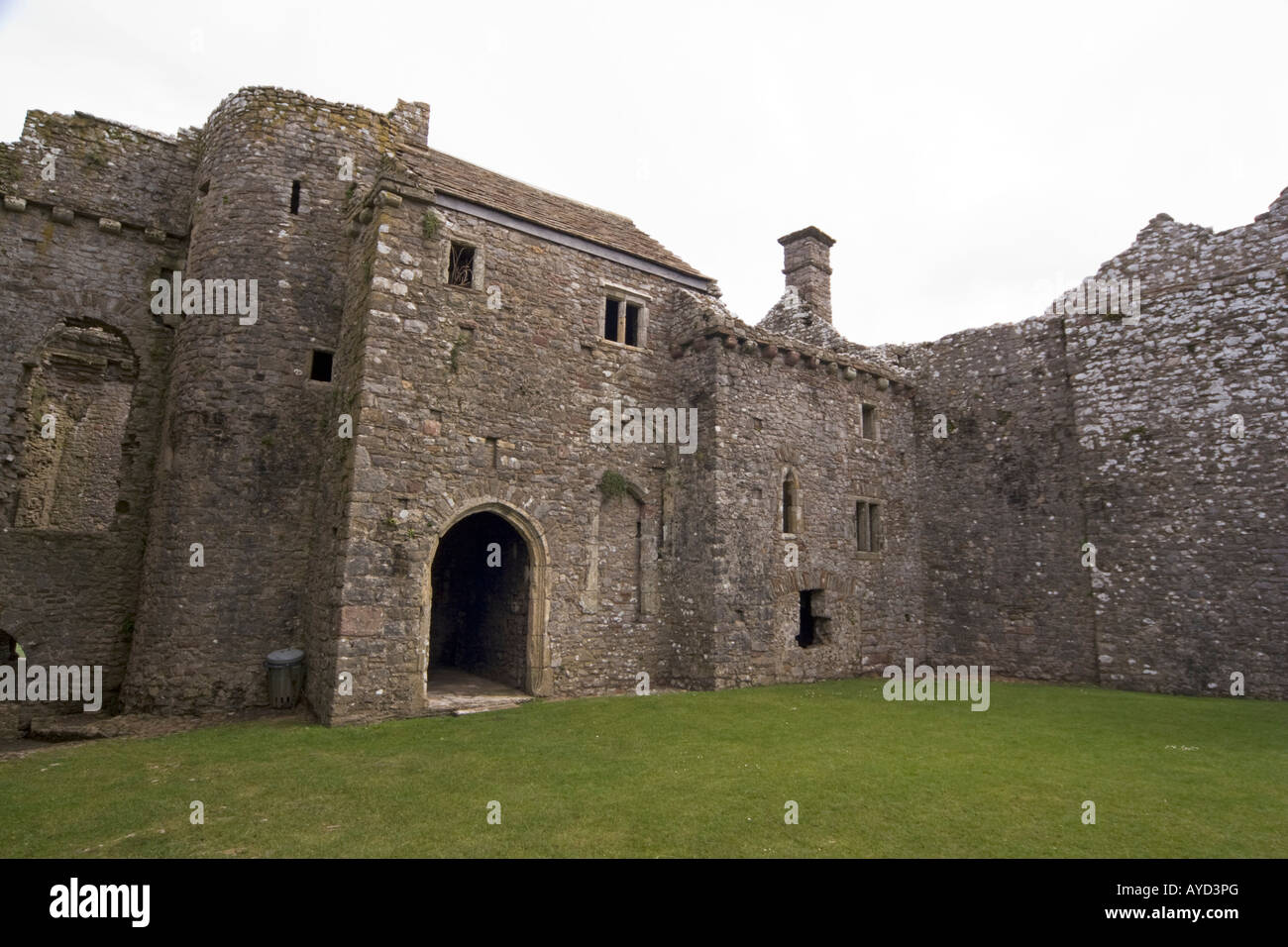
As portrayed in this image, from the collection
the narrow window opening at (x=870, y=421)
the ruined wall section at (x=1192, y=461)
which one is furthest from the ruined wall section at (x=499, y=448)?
the ruined wall section at (x=1192, y=461)

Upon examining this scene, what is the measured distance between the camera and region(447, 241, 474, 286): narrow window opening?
13375 millimetres

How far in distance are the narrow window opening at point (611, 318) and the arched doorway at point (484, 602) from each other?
459 centimetres

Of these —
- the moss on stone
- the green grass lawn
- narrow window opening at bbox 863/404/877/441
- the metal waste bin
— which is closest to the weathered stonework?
the moss on stone

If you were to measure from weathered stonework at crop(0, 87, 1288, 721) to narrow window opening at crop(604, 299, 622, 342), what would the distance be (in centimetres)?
7

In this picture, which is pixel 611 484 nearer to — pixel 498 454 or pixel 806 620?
pixel 498 454

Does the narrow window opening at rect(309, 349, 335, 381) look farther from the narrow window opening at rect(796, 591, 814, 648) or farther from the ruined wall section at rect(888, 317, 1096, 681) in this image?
the ruined wall section at rect(888, 317, 1096, 681)

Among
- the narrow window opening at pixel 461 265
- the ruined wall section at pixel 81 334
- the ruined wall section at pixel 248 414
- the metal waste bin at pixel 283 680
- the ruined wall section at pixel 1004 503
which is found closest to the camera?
the metal waste bin at pixel 283 680

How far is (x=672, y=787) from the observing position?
25.3 ft

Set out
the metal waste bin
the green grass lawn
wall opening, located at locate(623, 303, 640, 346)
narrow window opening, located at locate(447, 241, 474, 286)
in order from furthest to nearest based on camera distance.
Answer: wall opening, located at locate(623, 303, 640, 346)
narrow window opening, located at locate(447, 241, 474, 286)
the metal waste bin
the green grass lawn

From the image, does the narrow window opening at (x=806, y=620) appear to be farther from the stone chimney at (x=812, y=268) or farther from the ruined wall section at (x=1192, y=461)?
the stone chimney at (x=812, y=268)

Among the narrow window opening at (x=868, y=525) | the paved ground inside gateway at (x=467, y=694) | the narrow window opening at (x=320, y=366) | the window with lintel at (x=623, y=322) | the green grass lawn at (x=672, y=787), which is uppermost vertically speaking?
the window with lintel at (x=623, y=322)

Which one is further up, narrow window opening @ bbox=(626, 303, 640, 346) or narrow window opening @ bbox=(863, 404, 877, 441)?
narrow window opening @ bbox=(626, 303, 640, 346)

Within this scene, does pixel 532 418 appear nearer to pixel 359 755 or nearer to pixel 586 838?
pixel 359 755

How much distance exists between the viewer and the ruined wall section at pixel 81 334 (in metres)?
12.5
